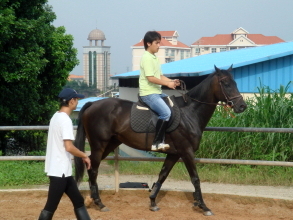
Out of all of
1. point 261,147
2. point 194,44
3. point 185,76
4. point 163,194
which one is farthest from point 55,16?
point 194,44

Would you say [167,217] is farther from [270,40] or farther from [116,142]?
[270,40]

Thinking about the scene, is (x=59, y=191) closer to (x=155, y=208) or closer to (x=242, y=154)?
(x=155, y=208)

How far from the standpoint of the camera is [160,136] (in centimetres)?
741

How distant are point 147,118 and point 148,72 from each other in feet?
2.36

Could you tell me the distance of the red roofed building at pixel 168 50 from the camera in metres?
141

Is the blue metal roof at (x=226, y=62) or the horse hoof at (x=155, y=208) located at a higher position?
the blue metal roof at (x=226, y=62)

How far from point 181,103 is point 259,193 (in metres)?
2.20

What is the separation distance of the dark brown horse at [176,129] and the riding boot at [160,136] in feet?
0.56

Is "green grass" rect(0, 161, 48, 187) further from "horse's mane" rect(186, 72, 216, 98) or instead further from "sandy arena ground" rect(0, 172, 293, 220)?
"horse's mane" rect(186, 72, 216, 98)

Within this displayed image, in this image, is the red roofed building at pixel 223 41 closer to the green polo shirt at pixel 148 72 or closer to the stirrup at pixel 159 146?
the green polo shirt at pixel 148 72

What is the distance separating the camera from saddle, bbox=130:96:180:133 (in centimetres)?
749

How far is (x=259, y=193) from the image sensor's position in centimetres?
855

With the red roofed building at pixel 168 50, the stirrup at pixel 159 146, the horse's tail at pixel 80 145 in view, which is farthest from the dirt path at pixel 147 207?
the red roofed building at pixel 168 50

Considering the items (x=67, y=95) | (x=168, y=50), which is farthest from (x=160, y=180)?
(x=168, y=50)
